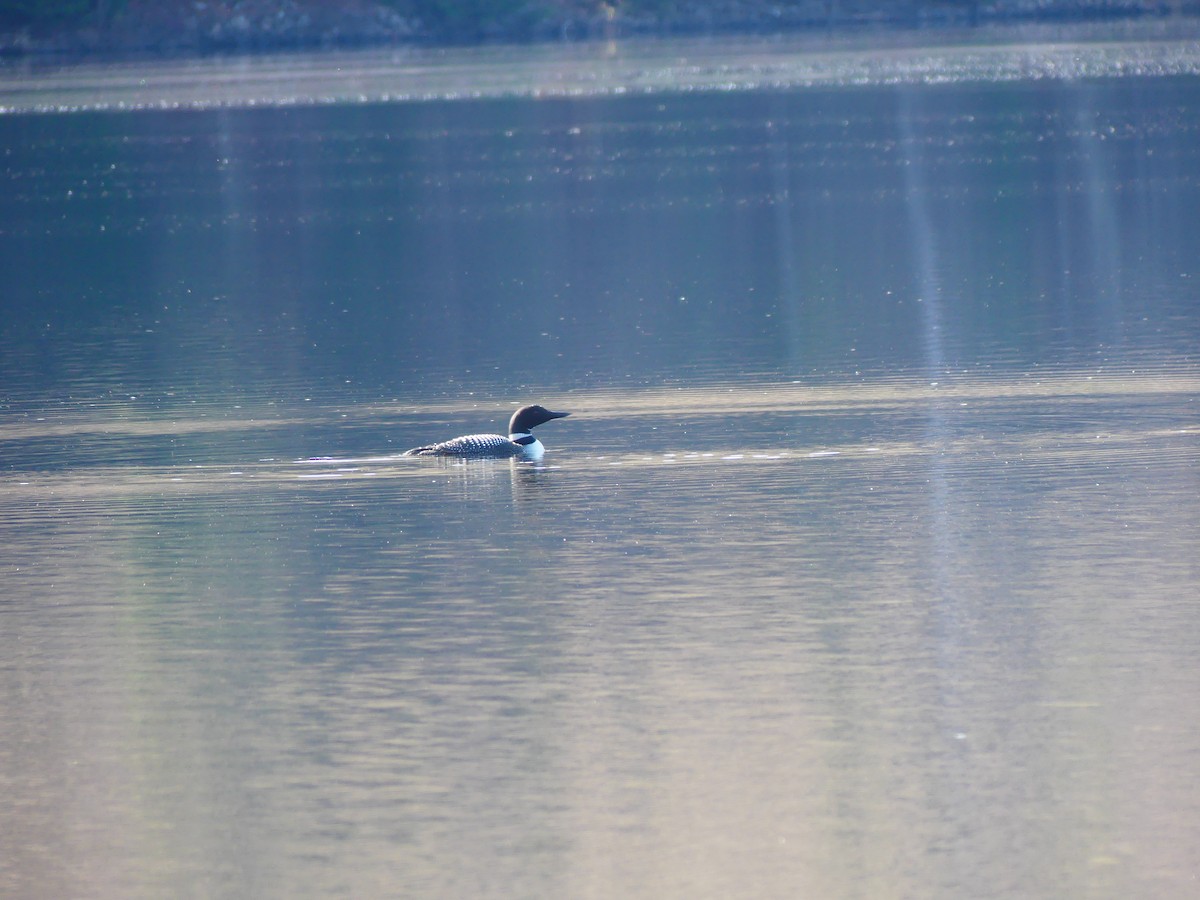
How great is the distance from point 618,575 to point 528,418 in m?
3.82

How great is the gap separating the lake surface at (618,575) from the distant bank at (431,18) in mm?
102689

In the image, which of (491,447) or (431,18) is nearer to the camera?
(491,447)

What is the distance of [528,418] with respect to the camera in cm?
1550

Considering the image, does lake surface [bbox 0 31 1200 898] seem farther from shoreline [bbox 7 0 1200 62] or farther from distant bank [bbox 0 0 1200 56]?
distant bank [bbox 0 0 1200 56]

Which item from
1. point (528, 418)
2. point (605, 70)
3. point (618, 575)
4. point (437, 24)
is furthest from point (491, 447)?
point (437, 24)

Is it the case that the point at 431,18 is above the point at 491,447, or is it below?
above

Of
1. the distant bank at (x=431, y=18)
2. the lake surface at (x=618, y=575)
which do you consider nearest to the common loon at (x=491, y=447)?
the lake surface at (x=618, y=575)

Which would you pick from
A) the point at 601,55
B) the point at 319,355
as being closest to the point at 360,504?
the point at 319,355

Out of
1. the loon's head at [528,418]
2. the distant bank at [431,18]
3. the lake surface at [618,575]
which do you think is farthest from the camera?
the distant bank at [431,18]

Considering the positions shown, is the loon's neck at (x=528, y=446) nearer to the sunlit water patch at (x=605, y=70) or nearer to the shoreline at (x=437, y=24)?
the sunlit water patch at (x=605, y=70)

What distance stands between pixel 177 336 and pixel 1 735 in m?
14.1

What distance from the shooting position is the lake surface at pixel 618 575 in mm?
8383

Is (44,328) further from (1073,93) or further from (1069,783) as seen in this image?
(1073,93)

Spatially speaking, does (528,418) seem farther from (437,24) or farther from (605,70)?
(437,24)
